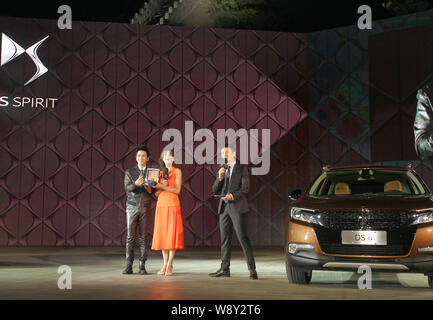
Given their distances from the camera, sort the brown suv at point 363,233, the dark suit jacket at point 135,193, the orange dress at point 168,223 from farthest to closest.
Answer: the dark suit jacket at point 135,193 → the orange dress at point 168,223 → the brown suv at point 363,233

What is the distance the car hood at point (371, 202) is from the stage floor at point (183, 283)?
2.90 ft

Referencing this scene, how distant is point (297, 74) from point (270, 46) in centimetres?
96

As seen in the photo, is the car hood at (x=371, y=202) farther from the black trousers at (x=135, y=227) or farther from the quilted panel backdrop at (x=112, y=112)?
the quilted panel backdrop at (x=112, y=112)

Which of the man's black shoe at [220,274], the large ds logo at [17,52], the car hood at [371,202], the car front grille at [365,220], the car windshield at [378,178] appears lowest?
the man's black shoe at [220,274]

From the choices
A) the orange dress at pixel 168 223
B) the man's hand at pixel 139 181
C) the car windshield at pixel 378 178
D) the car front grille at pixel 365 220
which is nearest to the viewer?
the car front grille at pixel 365 220

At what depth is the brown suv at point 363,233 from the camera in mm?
5680

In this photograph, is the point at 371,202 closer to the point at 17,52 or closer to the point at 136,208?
the point at 136,208

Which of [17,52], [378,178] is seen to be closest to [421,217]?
[378,178]

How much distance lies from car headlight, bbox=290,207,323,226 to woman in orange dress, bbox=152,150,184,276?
1818 mm

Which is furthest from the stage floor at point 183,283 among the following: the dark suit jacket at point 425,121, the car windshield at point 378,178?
the dark suit jacket at point 425,121

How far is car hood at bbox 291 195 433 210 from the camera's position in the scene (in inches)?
231

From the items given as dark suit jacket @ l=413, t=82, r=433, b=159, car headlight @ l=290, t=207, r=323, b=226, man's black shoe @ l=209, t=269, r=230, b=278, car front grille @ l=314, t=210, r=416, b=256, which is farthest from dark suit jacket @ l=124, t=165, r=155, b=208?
dark suit jacket @ l=413, t=82, r=433, b=159

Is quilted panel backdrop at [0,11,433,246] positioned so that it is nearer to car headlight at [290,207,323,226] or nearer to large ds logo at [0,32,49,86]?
large ds logo at [0,32,49,86]

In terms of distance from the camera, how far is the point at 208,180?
13.0 meters
